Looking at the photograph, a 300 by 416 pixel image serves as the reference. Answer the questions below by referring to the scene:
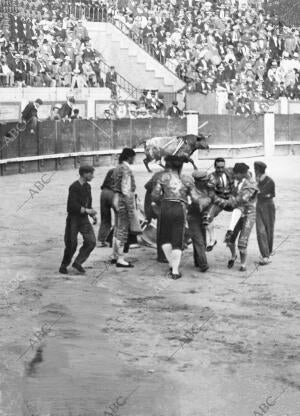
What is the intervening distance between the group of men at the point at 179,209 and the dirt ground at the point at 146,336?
0.28 metres

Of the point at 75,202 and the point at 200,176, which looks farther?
the point at 200,176

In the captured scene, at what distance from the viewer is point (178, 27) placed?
3428cm

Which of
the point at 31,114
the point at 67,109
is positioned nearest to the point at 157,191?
the point at 31,114

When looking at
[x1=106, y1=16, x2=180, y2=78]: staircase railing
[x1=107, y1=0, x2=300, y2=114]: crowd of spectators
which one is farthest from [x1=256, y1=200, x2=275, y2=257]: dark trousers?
[x1=106, y1=16, x2=180, y2=78]: staircase railing

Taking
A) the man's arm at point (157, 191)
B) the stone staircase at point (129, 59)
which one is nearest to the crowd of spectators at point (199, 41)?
the stone staircase at point (129, 59)

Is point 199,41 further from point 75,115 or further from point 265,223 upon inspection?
point 265,223

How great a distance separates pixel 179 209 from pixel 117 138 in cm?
1562

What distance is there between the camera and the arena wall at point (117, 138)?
2494 cm

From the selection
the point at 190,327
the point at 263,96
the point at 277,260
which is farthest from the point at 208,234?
the point at 263,96

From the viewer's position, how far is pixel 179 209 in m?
12.5

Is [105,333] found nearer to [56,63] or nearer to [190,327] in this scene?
[190,327]

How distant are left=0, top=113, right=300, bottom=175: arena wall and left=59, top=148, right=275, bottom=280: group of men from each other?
10760 millimetres

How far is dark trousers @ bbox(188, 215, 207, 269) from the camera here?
12984mm

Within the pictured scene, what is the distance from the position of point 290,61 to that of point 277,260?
2261 cm
